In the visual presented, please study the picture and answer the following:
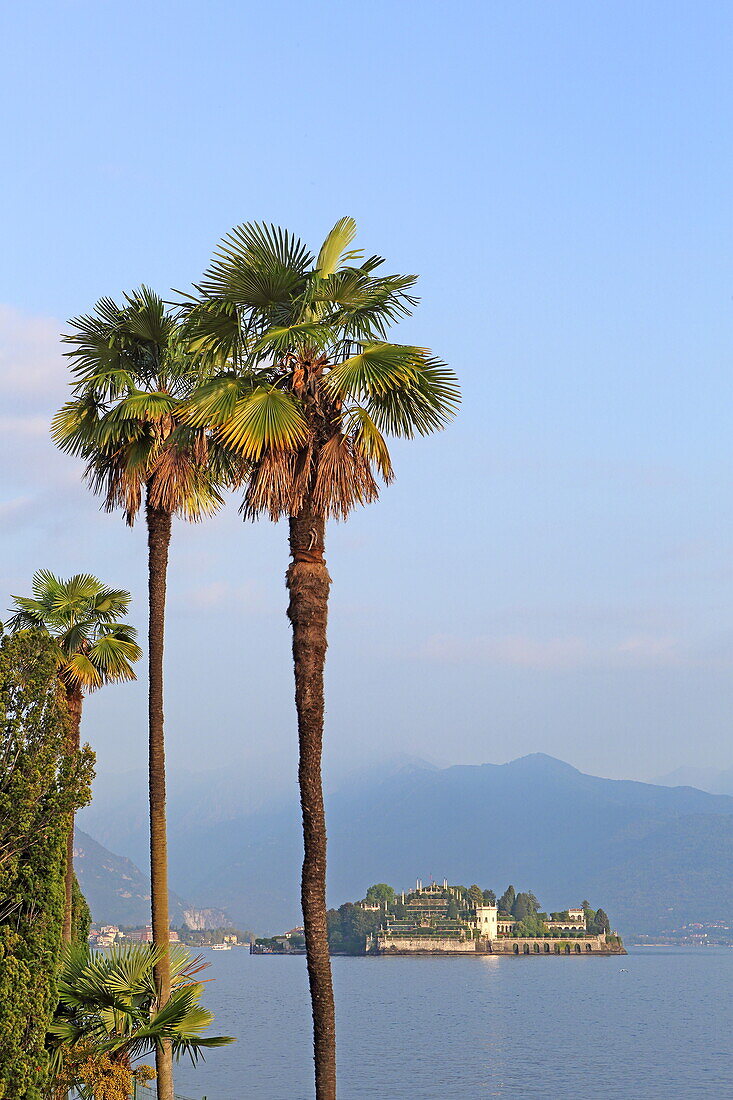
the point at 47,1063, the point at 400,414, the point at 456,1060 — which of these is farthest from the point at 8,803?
the point at 456,1060

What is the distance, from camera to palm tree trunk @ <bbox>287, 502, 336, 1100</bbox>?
1577 centimetres

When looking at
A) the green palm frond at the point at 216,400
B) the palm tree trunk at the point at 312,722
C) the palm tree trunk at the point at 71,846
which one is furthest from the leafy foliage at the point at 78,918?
the green palm frond at the point at 216,400

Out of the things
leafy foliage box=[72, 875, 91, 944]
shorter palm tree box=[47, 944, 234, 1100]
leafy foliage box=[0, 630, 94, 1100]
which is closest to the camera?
leafy foliage box=[0, 630, 94, 1100]

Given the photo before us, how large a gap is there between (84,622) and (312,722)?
657 inches

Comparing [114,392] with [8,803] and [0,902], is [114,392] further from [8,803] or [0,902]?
[0,902]

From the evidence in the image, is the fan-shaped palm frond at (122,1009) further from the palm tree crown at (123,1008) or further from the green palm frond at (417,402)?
the green palm frond at (417,402)

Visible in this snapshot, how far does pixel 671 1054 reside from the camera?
→ 94500 millimetres

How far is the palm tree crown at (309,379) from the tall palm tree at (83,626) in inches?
587

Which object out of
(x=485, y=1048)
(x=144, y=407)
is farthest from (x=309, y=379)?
(x=485, y=1048)

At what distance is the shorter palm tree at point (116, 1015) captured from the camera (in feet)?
68.0

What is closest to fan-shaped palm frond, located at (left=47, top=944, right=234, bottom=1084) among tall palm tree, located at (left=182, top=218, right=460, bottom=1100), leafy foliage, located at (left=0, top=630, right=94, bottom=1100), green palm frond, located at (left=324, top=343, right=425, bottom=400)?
leafy foliage, located at (left=0, top=630, right=94, bottom=1100)

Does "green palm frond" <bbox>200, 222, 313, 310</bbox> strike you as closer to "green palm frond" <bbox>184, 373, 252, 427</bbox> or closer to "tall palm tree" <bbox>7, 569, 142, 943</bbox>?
"green palm frond" <bbox>184, 373, 252, 427</bbox>

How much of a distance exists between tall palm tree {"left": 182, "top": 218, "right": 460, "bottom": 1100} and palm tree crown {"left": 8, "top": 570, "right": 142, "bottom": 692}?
582 inches

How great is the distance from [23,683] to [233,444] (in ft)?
21.8
